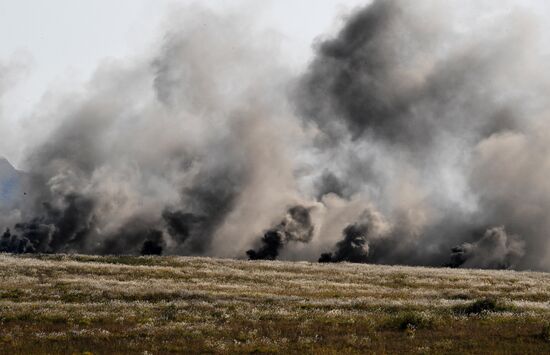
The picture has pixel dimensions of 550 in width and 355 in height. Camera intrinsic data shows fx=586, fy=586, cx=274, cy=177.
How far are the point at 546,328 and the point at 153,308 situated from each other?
27.5 meters

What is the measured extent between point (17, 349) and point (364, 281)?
2579 inches

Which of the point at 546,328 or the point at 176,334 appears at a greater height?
the point at 546,328

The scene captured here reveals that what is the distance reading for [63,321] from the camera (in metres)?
38.2

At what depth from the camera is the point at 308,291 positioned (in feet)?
220

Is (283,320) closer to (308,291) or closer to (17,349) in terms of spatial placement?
(17,349)

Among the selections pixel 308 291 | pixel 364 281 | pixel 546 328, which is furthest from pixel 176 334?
pixel 364 281

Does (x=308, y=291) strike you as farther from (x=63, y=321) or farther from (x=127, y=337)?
(x=127, y=337)

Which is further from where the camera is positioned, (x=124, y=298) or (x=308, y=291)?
(x=308, y=291)

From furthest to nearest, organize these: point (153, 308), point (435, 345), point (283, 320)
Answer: point (153, 308) < point (283, 320) < point (435, 345)

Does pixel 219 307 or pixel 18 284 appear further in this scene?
pixel 18 284

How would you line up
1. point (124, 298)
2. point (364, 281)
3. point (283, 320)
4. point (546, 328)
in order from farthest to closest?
1. point (364, 281)
2. point (124, 298)
3. point (283, 320)
4. point (546, 328)

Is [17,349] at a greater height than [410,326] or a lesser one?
lesser

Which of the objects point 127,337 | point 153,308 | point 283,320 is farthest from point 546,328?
point 153,308

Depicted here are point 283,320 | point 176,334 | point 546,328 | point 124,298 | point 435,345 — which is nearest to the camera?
point 435,345
